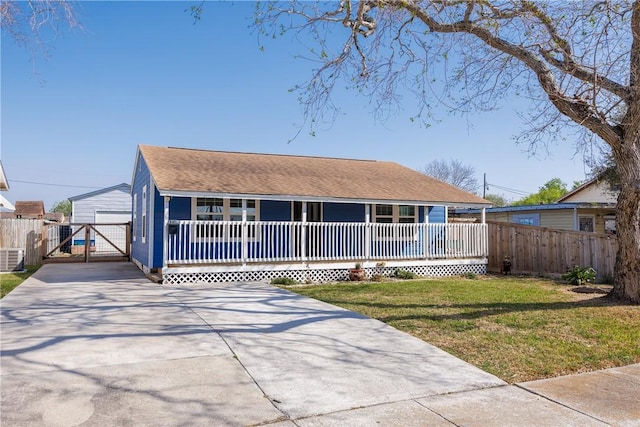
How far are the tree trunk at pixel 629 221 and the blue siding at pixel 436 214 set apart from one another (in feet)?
28.8

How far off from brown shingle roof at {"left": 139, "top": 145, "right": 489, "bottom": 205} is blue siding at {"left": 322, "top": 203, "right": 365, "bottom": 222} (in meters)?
0.79

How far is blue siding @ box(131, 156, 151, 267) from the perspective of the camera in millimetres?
14428

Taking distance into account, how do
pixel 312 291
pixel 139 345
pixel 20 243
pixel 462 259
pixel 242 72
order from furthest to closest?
pixel 20 243
pixel 462 259
pixel 242 72
pixel 312 291
pixel 139 345

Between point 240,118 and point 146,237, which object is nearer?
point 146,237

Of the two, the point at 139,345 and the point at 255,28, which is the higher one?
the point at 255,28

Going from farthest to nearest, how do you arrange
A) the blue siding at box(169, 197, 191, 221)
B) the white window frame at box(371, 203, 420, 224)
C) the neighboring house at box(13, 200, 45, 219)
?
the neighboring house at box(13, 200, 45, 219), the white window frame at box(371, 203, 420, 224), the blue siding at box(169, 197, 191, 221)

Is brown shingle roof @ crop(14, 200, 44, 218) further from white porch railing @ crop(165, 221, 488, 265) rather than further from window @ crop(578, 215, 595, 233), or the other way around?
window @ crop(578, 215, 595, 233)

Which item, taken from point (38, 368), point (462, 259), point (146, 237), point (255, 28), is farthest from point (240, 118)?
point (38, 368)

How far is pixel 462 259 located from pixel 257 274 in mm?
7155

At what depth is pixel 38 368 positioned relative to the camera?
4797mm

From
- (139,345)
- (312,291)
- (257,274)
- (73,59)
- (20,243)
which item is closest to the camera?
(139,345)

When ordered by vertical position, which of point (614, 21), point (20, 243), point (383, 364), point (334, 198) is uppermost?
point (614, 21)

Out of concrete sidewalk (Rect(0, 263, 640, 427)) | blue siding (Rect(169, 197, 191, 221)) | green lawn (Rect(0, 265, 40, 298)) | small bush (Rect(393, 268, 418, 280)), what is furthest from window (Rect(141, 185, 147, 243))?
small bush (Rect(393, 268, 418, 280))

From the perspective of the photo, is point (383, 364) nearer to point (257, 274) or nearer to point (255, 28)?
point (255, 28)
